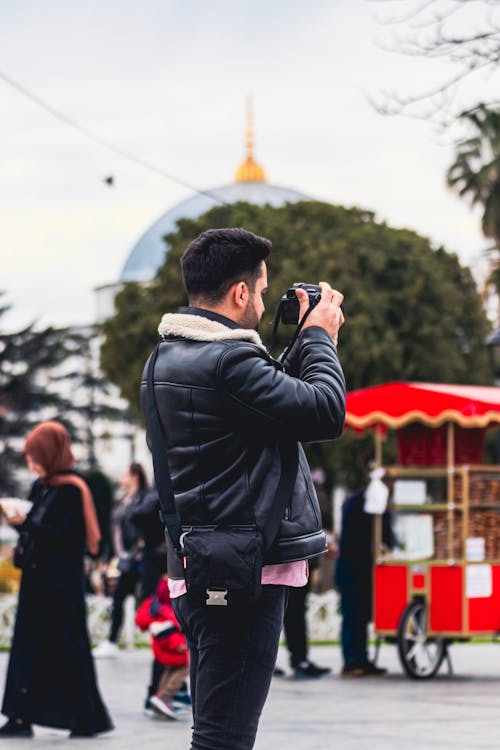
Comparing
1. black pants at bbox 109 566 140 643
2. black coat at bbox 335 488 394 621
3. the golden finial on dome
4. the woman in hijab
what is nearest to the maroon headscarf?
the woman in hijab

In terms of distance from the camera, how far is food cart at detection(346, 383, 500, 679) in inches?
503

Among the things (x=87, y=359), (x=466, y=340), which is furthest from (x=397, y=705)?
(x=87, y=359)

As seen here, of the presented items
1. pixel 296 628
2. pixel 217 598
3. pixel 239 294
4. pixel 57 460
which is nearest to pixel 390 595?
pixel 296 628

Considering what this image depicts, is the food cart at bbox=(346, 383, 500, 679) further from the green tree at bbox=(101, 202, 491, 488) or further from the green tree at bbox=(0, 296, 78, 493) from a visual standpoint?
the green tree at bbox=(0, 296, 78, 493)

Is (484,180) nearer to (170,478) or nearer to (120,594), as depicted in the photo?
(120,594)

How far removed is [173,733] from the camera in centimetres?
872

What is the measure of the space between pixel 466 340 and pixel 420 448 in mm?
33052

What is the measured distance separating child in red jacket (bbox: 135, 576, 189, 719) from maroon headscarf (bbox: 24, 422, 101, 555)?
112 cm

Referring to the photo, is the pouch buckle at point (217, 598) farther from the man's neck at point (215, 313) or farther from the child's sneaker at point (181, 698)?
the child's sneaker at point (181, 698)

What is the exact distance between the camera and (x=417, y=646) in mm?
12633

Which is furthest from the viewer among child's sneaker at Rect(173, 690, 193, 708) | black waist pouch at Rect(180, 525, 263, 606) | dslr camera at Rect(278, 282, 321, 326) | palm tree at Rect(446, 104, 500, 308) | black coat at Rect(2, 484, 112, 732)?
palm tree at Rect(446, 104, 500, 308)

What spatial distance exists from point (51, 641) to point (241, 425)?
15.9 ft

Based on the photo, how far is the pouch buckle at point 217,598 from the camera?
3719 mm

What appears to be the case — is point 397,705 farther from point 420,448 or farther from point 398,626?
point 420,448
